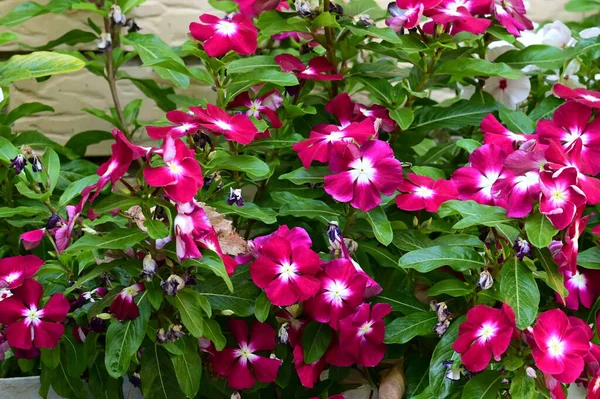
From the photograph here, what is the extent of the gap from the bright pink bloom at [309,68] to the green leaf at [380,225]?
31 cm

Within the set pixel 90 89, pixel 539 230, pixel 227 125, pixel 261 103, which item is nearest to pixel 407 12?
pixel 261 103

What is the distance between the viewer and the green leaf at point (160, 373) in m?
1.21

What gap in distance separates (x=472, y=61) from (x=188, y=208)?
64 cm

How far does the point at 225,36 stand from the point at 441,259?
0.54 metres

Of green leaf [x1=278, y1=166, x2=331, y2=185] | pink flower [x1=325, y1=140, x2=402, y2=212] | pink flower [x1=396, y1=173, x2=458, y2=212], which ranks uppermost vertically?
pink flower [x1=325, y1=140, x2=402, y2=212]

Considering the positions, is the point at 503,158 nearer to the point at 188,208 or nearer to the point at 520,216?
the point at 520,216

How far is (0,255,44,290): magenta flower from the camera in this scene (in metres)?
1.20

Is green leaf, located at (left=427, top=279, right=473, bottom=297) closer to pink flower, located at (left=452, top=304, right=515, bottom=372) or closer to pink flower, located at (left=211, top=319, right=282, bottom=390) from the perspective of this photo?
pink flower, located at (left=452, top=304, right=515, bottom=372)

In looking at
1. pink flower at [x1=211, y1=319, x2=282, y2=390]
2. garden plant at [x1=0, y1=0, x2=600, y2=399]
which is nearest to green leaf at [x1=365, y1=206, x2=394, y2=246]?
garden plant at [x1=0, y1=0, x2=600, y2=399]

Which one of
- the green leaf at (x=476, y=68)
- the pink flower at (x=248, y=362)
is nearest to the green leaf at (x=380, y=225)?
the pink flower at (x=248, y=362)

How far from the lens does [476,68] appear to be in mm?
1396

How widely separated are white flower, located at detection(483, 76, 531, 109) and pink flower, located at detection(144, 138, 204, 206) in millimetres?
806

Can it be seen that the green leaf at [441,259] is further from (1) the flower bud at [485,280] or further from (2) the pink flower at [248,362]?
(2) the pink flower at [248,362]

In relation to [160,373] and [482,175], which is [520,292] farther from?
[160,373]
